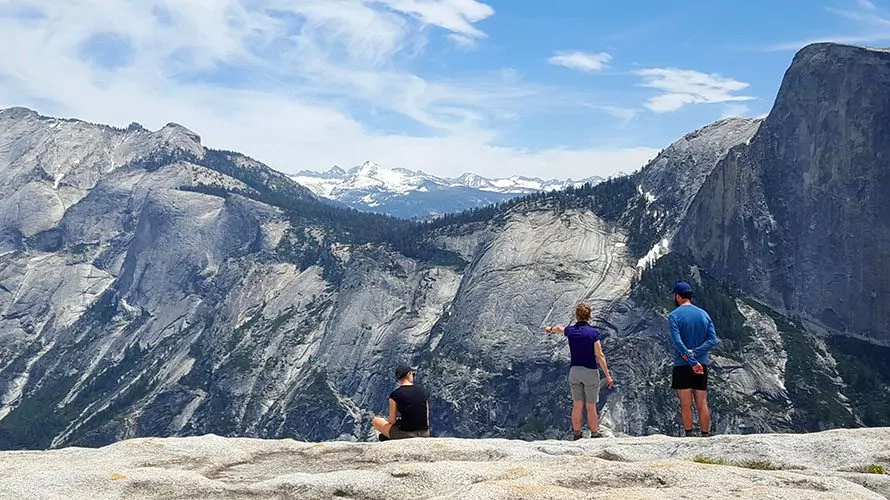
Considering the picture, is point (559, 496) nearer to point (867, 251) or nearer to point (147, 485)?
point (147, 485)

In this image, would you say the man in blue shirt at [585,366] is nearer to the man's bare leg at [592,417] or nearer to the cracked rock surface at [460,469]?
the man's bare leg at [592,417]

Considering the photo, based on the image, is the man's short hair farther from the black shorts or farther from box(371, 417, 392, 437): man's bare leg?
box(371, 417, 392, 437): man's bare leg

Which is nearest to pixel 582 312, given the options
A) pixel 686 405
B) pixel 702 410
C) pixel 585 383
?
pixel 585 383

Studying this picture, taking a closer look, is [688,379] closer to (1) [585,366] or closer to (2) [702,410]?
(2) [702,410]

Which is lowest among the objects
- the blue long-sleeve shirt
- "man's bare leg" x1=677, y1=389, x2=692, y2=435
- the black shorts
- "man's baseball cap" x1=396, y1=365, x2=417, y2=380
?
"man's bare leg" x1=677, y1=389, x2=692, y2=435

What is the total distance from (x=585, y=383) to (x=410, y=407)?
684 cm

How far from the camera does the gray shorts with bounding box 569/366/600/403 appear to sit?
28.3m

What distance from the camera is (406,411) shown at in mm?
27016

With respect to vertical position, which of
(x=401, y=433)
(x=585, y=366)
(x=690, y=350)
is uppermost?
(x=690, y=350)

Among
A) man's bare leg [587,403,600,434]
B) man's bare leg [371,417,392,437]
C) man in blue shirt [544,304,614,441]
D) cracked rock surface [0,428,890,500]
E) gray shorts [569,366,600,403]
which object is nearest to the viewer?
cracked rock surface [0,428,890,500]

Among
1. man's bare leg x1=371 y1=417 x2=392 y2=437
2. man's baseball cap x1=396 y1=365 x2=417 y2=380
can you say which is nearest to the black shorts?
man's baseball cap x1=396 y1=365 x2=417 y2=380

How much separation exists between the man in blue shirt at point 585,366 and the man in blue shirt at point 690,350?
265 centimetres

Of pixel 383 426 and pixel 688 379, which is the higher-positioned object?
pixel 688 379

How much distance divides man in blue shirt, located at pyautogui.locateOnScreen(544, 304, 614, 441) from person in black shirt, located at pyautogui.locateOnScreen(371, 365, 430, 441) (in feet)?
18.1
